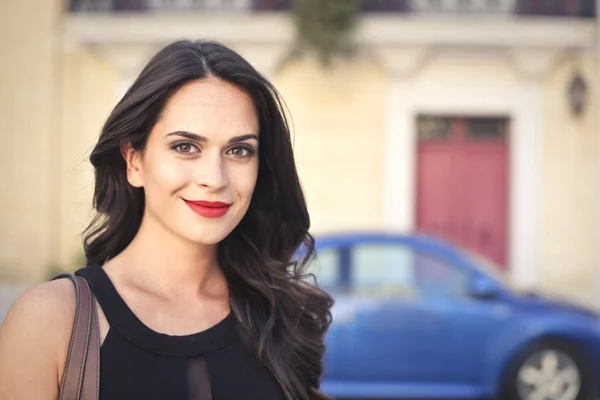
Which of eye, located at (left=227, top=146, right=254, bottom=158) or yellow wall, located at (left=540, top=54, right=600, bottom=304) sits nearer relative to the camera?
eye, located at (left=227, top=146, right=254, bottom=158)

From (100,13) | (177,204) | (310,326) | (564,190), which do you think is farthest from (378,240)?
(100,13)

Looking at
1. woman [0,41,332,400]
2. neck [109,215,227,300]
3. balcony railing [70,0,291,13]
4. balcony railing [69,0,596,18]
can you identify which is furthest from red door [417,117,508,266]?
neck [109,215,227,300]

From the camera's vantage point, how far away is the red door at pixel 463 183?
43.3ft

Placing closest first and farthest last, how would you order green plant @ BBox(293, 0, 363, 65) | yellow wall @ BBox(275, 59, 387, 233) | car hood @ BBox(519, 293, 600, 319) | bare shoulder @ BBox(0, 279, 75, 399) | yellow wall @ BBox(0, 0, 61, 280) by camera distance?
bare shoulder @ BBox(0, 279, 75, 399) → car hood @ BBox(519, 293, 600, 319) → green plant @ BBox(293, 0, 363, 65) → yellow wall @ BBox(275, 59, 387, 233) → yellow wall @ BBox(0, 0, 61, 280)

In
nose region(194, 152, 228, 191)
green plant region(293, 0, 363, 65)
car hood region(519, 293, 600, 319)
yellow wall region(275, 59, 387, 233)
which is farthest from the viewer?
yellow wall region(275, 59, 387, 233)

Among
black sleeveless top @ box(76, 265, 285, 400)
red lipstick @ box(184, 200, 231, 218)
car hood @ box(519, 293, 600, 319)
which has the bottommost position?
car hood @ box(519, 293, 600, 319)

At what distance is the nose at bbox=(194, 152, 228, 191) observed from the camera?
82.4 inches

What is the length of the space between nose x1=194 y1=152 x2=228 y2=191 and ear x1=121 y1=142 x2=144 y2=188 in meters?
0.19

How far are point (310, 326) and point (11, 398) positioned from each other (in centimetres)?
95

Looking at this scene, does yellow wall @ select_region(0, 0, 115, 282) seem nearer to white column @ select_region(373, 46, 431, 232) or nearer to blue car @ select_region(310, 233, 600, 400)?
white column @ select_region(373, 46, 431, 232)

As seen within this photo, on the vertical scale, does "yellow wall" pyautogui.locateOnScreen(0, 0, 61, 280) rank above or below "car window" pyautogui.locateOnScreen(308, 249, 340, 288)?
above

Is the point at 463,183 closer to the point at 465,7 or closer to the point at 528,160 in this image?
the point at 528,160

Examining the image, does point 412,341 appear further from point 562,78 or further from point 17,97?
point 17,97

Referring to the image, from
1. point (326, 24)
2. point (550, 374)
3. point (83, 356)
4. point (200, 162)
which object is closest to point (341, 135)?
point (326, 24)
